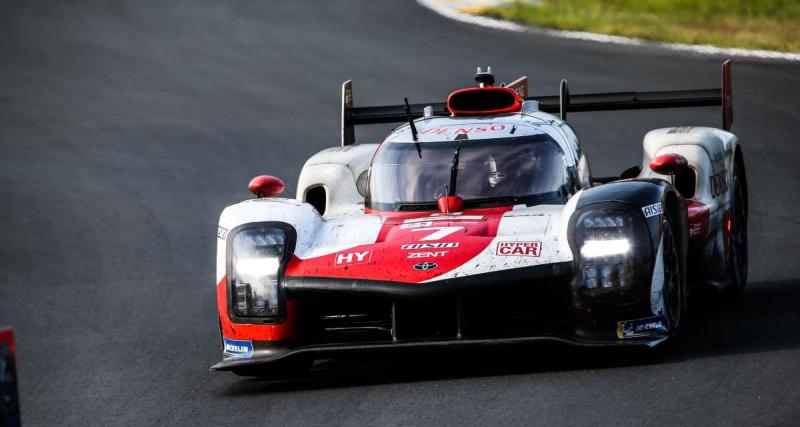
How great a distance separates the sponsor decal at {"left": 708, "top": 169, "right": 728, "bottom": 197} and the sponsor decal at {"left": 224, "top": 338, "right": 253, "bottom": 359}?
3202 millimetres

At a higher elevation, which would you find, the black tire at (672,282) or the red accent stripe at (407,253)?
the red accent stripe at (407,253)

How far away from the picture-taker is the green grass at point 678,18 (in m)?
21.0

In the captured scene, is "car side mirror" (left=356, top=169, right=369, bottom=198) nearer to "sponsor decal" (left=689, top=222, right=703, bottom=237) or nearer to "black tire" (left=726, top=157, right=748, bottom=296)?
"sponsor decal" (left=689, top=222, right=703, bottom=237)

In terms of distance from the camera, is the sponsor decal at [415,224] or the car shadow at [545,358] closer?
the car shadow at [545,358]

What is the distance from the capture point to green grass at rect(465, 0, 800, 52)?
20984 millimetres

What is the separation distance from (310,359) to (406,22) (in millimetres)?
17270

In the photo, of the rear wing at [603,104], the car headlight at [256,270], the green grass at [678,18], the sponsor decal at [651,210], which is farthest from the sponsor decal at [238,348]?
the green grass at [678,18]

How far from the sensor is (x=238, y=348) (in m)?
7.70

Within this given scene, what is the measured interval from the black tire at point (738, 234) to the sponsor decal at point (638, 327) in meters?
1.99

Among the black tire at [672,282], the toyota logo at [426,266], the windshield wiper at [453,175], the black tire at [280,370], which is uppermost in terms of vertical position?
the windshield wiper at [453,175]

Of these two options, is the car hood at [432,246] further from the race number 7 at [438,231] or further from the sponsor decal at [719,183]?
the sponsor decal at [719,183]

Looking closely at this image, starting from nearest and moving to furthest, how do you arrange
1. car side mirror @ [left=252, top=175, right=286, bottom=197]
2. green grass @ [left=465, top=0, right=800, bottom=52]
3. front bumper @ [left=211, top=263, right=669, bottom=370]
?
front bumper @ [left=211, top=263, right=669, bottom=370]
car side mirror @ [left=252, top=175, right=286, bottom=197]
green grass @ [left=465, top=0, right=800, bottom=52]

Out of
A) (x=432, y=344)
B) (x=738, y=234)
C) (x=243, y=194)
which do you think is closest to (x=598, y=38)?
(x=243, y=194)

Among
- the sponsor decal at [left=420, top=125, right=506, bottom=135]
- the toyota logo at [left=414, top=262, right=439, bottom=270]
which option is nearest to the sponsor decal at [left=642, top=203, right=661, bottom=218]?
the toyota logo at [left=414, top=262, right=439, bottom=270]
